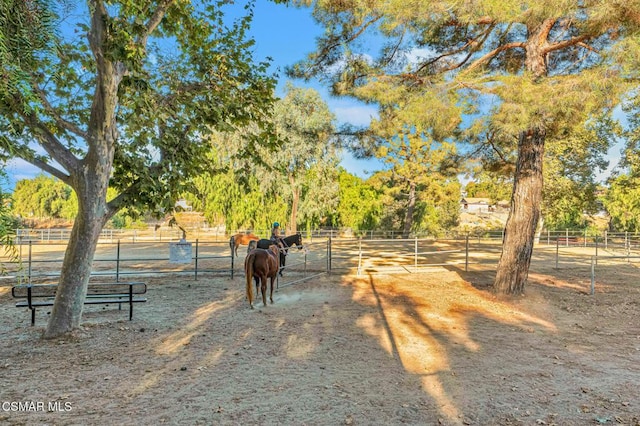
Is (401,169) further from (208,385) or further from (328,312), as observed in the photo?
(208,385)

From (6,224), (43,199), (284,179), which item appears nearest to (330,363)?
(6,224)

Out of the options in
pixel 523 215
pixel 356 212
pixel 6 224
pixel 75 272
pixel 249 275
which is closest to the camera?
pixel 6 224

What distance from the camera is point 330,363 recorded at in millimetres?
4207

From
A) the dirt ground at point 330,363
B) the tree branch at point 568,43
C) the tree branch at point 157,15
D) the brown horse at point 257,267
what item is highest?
the tree branch at point 568,43

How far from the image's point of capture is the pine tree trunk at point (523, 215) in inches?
306

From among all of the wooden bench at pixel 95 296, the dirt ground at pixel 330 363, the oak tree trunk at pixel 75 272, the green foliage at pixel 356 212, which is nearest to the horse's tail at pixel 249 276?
the dirt ground at pixel 330 363

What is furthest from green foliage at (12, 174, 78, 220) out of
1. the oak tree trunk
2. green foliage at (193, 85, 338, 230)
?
the oak tree trunk

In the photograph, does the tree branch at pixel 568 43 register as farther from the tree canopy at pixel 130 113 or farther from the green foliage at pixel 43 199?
the green foliage at pixel 43 199

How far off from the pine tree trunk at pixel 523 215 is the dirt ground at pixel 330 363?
1.63ft

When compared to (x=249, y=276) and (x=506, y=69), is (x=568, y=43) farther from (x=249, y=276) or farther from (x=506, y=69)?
(x=249, y=276)

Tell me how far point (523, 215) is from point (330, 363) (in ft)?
19.2

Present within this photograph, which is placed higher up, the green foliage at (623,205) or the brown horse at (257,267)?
the green foliage at (623,205)

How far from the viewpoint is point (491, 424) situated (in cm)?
294

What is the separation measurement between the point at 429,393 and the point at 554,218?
34.6 metres
